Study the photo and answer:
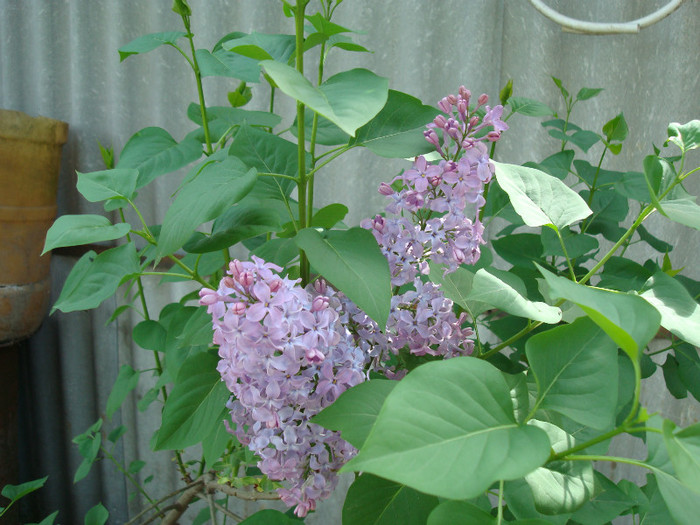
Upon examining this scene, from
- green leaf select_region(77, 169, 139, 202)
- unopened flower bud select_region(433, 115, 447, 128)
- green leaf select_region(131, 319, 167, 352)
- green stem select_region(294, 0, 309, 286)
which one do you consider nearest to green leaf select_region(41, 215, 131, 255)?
green leaf select_region(77, 169, 139, 202)

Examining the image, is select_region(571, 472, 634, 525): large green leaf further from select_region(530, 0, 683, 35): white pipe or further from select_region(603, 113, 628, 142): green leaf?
select_region(530, 0, 683, 35): white pipe

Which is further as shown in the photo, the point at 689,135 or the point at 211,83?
the point at 211,83

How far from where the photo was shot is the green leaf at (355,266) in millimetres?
361

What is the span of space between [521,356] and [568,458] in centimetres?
39

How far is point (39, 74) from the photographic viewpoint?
4.50ft

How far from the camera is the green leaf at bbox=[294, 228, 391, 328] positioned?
0.36 metres

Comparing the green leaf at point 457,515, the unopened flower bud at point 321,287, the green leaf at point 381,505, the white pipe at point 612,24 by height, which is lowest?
the green leaf at point 381,505

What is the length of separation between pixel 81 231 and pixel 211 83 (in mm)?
868

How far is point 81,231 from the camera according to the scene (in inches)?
17.9

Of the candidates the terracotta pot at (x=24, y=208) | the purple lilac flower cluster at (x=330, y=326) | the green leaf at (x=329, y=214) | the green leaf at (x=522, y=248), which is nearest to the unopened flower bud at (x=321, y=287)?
the purple lilac flower cluster at (x=330, y=326)

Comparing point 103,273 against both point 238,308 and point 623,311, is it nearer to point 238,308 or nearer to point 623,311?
point 238,308

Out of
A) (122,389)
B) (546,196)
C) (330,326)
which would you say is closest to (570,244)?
(546,196)

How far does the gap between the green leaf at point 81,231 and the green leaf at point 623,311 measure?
33 centimetres

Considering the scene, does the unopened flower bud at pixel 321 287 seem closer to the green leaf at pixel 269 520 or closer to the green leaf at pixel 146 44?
the green leaf at pixel 269 520
